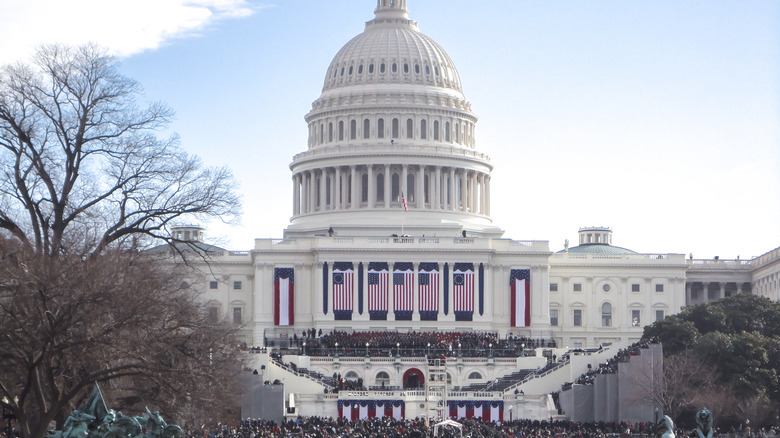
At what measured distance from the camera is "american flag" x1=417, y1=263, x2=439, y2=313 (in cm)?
16225

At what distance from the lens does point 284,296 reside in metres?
164

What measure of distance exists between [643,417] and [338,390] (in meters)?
23.3

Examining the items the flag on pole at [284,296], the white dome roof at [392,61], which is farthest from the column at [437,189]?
the flag on pole at [284,296]

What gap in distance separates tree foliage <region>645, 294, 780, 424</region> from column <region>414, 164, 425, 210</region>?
45.4 meters

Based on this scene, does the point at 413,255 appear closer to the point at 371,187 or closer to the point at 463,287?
the point at 463,287

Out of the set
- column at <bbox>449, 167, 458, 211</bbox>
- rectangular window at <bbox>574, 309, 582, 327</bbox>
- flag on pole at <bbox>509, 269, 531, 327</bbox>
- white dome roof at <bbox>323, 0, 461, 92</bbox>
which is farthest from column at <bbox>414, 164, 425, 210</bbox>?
rectangular window at <bbox>574, 309, 582, 327</bbox>

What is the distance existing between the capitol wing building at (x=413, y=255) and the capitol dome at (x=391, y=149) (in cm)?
17

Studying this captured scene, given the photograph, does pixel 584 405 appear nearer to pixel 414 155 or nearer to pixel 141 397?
pixel 141 397

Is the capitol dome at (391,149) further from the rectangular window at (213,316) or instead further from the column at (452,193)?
the rectangular window at (213,316)

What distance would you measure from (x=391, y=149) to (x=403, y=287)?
22113 millimetres

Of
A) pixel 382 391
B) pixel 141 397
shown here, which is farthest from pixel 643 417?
pixel 141 397

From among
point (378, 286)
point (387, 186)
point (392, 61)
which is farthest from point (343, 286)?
point (392, 61)

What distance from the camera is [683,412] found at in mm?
110438

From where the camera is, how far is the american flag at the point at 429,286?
16225 centimetres
